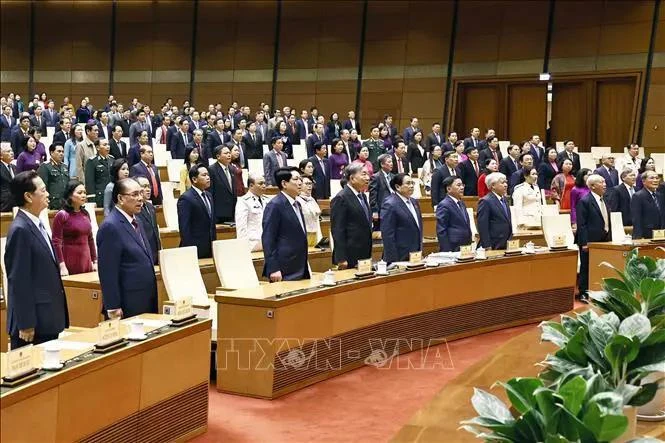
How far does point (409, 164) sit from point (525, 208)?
393 centimetres

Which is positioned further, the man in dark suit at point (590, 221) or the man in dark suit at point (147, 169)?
the man in dark suit at point (590, 221)

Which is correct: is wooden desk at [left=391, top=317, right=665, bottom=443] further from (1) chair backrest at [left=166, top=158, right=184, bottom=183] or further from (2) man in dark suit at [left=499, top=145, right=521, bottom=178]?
(2) man in dark suit at [left=499, top=145, right=521, bottom=178]

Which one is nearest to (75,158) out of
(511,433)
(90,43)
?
(511,433)

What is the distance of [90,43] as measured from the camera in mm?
20953

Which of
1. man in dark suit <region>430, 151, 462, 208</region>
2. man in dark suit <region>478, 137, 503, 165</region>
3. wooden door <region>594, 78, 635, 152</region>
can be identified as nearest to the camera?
man in dark suit <region>430, 151, 462, 208</region>

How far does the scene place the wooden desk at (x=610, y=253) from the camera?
294 inches

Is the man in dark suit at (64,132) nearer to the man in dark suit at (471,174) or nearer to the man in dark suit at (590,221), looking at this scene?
the man in dark suit at (471,174)

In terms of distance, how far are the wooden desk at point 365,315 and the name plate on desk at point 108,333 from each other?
1.29 m

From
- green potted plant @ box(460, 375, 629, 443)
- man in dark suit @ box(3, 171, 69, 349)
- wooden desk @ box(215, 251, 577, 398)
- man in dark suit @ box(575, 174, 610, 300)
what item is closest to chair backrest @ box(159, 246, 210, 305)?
wooden desk @ box(215, 251, 577, 398)

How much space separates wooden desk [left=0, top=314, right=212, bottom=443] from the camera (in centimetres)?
294

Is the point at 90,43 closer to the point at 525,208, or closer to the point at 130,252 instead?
the point at 525,208

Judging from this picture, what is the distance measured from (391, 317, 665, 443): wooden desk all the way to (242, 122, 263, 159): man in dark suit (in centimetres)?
958

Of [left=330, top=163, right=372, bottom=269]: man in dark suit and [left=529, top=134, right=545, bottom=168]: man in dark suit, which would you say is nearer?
[left=330, top=163, right=372, bottom=269]: man in dark suit

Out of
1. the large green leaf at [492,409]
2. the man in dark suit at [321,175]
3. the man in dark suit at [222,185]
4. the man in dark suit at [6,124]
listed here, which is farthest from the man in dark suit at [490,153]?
the large green leaf at [492,409]
